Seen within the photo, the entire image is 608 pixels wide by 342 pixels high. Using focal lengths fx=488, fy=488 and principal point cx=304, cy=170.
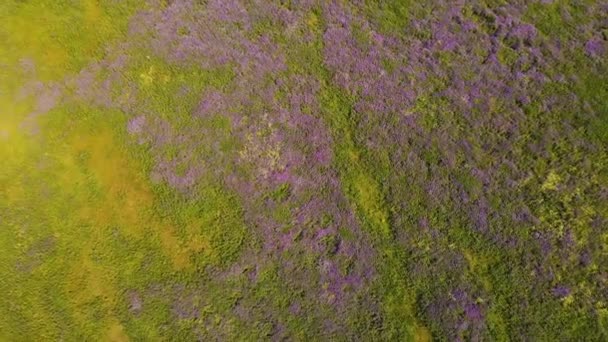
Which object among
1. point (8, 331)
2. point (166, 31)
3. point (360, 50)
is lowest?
point (8, 331)

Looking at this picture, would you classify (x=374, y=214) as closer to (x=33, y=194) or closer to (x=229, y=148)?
(x=229, y=148)

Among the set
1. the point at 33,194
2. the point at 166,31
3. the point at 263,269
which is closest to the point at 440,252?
the point at 263,269

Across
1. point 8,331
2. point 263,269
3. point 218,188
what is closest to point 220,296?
point 263,269

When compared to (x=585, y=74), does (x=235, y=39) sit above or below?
below

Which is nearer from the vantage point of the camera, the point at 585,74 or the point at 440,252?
the point at 440,252

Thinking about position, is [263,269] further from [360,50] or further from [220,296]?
[360,50]

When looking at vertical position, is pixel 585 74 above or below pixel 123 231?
above
